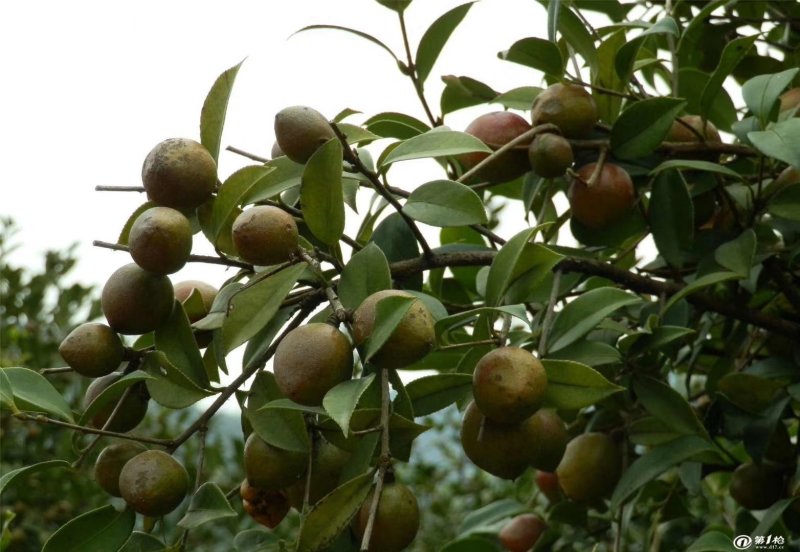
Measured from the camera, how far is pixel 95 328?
2.18ft

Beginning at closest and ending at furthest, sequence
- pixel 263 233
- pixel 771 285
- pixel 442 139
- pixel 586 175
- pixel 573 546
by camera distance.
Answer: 1. pixel 263 233
2. pixel 442 139
3. pixel 586 175
4. pixel 771 285
5. pixel 573 546

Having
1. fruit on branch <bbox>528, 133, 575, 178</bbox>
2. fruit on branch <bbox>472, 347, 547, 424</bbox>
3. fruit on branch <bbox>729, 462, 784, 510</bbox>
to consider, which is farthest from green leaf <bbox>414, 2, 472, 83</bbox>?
fruit on branch <bbox>729, 462, 784, 510</bbox>

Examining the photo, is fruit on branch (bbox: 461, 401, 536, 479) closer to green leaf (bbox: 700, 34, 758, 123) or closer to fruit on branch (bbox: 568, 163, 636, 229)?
fruit on branch (bbox: 568, 163, 636, 229)

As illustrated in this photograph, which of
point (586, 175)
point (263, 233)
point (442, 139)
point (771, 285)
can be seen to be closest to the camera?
point (263, 233)

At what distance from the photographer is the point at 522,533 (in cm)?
115

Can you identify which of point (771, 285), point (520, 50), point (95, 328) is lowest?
point (771, 285)

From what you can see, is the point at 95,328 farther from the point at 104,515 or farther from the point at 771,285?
the point at 771,285

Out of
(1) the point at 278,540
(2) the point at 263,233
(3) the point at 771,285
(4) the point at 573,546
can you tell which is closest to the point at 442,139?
(2) the point at 263,233

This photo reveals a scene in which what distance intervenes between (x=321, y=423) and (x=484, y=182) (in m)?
0.32

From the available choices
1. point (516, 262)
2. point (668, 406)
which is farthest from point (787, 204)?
point (516, 262)

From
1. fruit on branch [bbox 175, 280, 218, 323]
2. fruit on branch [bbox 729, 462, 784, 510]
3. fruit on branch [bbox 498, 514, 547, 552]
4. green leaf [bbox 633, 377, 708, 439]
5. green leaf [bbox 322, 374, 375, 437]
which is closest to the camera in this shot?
green leaf [bbox 322, 374, 375, 437]

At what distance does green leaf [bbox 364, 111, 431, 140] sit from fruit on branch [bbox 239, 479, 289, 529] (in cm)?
33

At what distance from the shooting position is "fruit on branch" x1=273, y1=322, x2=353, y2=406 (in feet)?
1.89

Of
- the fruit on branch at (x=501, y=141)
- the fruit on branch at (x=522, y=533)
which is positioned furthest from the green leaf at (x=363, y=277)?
the fruit on branch at (x=522, y=533)
